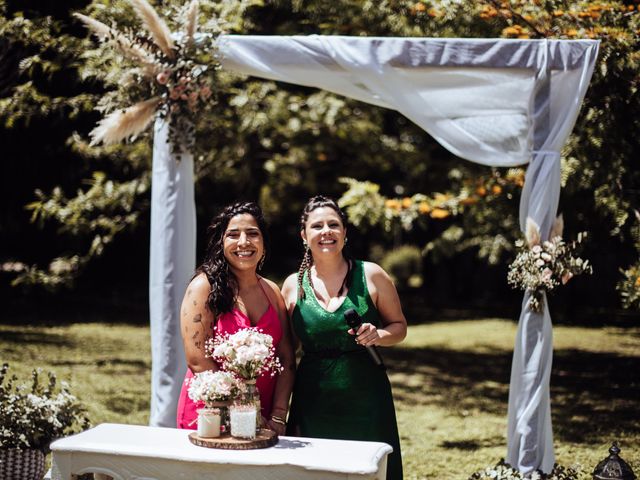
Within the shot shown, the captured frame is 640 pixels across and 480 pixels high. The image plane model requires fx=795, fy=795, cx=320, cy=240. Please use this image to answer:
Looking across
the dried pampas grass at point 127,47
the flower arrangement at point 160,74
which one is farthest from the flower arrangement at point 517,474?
the dried pampas grass at point 127,47

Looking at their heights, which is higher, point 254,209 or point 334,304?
point 254,209

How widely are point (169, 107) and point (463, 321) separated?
473 inches

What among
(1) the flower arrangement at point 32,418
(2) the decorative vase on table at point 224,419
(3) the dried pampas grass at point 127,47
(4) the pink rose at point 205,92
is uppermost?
(3) the dried pampas grass at point 127,47

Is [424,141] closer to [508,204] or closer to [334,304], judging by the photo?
[508,204]

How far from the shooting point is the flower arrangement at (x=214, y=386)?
11.7ft

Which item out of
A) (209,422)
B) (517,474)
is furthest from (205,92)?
(517,474)

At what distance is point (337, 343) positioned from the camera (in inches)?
161

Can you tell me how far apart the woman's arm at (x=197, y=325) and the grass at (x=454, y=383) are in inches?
118

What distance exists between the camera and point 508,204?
950cm

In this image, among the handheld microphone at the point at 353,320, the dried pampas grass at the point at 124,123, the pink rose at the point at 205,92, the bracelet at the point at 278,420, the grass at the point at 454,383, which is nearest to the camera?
the handheld microphone at the point at 353,320

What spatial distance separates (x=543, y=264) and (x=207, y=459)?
2.52 meters

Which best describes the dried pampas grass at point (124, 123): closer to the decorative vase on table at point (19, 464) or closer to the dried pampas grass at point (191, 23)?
the dried pampas grass at point (191, 23)

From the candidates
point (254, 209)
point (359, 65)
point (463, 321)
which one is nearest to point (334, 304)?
point (254, 209)

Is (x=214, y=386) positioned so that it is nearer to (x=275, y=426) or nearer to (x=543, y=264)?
→ (x=275, y=426)
